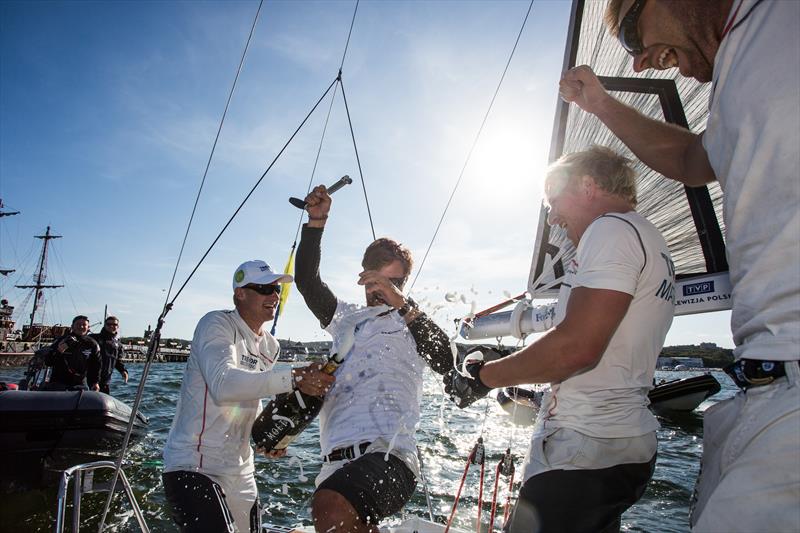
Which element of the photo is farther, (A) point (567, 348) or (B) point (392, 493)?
(B) point (392, 493)

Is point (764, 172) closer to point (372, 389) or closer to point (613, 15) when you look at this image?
point (613, 15)

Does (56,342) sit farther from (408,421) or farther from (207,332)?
(408,421)

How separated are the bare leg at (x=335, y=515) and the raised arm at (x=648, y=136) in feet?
6.67

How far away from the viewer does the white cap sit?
12.0 ft

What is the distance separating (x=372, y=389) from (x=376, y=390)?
0.08 ft

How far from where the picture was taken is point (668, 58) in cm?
153

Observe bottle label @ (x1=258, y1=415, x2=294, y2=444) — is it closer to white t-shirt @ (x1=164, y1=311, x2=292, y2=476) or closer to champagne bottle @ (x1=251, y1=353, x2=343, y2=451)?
champagne bottle @ (x1=251, y1=353, x2=343, y2=451)

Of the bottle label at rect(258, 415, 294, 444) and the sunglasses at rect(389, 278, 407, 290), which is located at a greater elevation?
the sunglasses at rect(389, 278, 407, 290)

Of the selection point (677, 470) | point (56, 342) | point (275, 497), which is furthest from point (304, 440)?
point (677, 470)

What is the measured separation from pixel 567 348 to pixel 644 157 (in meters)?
0.92

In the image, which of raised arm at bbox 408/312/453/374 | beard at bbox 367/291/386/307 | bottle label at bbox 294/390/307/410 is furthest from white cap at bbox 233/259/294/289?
raised arm at bbox 408/312/453/374

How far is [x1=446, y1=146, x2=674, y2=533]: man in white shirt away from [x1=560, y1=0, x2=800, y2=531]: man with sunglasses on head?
0.44m

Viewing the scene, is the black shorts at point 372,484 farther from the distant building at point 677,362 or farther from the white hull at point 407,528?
the distant building at point 677,362

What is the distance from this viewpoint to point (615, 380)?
1756 millimetres
